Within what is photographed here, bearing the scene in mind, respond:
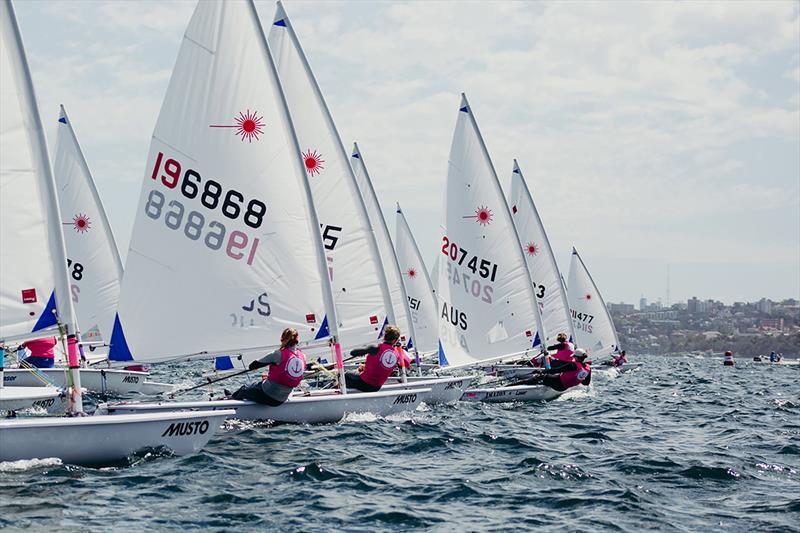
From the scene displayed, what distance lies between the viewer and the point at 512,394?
19.1 m

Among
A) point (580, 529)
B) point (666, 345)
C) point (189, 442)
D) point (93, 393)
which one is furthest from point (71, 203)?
point (666, 345)

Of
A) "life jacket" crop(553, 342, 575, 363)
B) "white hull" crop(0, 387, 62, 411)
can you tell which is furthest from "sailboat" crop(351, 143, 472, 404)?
"white hull" crop(0, 387, 62, 411)

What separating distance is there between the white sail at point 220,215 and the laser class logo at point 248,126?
2cm

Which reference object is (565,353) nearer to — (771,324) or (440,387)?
(440,387)

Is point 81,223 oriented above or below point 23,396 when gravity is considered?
above

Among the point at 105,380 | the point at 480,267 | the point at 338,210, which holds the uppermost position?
the point at 338,210

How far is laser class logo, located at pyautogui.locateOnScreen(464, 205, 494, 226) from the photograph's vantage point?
22.3 metres

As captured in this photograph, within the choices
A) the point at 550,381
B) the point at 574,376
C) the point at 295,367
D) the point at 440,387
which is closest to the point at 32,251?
the point at 295,367

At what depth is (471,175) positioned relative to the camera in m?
22.4

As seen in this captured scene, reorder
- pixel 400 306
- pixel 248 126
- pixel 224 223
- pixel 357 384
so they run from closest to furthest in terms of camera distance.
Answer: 1. pixel 224 223
2. pixel 248 126
3. pixel 357 384
4. pixel 400 306

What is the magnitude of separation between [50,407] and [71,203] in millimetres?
9247

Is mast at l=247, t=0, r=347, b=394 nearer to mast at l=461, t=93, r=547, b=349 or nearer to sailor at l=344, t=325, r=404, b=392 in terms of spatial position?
sailor at l=344, t=325, r=404, b=392

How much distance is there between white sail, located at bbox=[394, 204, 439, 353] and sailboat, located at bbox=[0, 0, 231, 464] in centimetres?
2251

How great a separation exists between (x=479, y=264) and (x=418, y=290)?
11.3 metres
